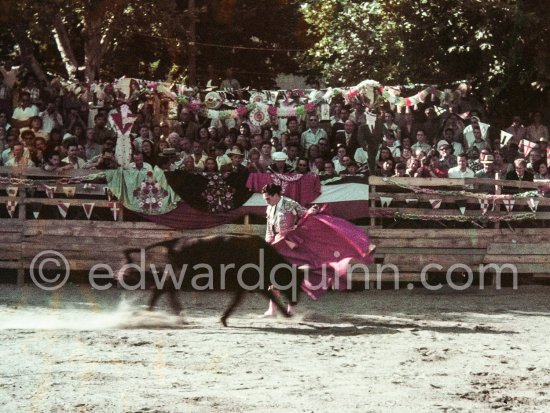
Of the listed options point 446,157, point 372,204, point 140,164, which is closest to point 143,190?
point 140,164

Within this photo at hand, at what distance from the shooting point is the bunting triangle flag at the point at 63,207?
14.9 metres

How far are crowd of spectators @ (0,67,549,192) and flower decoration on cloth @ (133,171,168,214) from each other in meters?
0.29

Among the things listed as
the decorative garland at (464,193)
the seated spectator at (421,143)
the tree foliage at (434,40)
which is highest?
the tree foliage at (434,40)

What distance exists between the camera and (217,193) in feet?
48.7

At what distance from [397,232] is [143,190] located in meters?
3.90

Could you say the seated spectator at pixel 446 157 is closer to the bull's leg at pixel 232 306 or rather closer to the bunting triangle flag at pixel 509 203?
the bunting triangle flag at pixel 509 203

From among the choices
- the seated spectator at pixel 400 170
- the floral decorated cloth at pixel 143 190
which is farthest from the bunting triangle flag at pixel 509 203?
the floral decorated cloth at pixel 143 190

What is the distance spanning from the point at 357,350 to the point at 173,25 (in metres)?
10.1

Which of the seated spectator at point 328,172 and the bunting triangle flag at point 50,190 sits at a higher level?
the seated spectator at point 328,172

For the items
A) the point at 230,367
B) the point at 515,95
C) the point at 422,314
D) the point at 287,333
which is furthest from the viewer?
the point at 515,95

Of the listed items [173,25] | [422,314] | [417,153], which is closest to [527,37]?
[417,153]

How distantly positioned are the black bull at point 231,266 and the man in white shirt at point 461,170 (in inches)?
177

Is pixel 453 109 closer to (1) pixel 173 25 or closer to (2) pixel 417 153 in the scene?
(2) pixel 417 153

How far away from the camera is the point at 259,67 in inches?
1252
